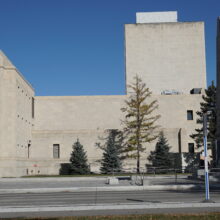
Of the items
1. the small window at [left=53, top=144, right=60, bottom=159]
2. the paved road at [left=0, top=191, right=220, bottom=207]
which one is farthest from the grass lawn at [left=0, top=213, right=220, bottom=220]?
the small window at [left=53, top=144, right=60, bottom=159]

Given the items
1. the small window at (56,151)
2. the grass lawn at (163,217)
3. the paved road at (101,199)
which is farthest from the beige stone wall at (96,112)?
the grass lawn at (163,217)

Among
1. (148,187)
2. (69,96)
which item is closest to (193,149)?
(69,96)

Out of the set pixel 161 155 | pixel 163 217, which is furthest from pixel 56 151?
pixel 163 217

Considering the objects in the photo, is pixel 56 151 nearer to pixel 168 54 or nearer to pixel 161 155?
pixel 161 155

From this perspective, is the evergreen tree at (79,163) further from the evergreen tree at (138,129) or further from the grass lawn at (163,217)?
the grass lawn at (163,217)

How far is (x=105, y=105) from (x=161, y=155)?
40.4ft

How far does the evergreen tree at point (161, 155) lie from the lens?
47.5 metres

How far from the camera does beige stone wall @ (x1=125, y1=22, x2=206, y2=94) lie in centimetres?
6694

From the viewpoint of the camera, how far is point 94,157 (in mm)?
50719

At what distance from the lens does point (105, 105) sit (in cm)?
5656

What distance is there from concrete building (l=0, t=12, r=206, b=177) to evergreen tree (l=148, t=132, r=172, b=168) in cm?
251

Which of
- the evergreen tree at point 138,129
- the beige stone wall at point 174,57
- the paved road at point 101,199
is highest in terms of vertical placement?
the beige stone wall at point 174,57

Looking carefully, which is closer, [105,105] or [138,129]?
[138,129]

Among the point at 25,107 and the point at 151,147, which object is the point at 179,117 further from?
the point at 25,107
